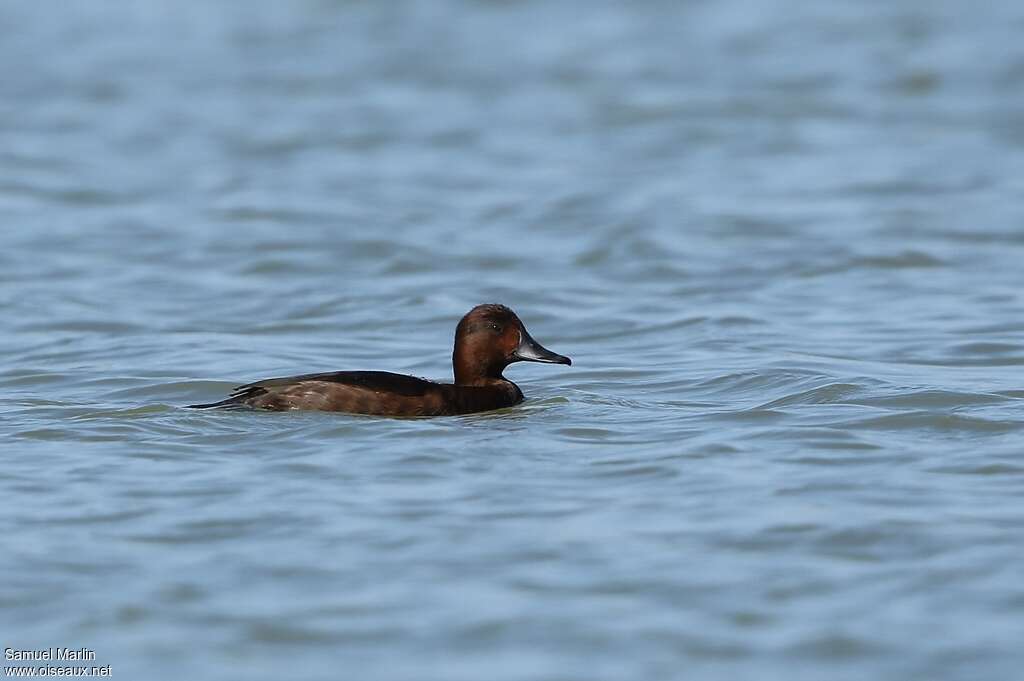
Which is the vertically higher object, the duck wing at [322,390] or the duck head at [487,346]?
the duck head at [487,346]

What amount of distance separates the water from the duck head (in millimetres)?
313

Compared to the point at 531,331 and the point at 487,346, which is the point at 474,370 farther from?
the point at 531,331

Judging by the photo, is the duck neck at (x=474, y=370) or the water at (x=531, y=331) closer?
the water at (x=531, y=331)

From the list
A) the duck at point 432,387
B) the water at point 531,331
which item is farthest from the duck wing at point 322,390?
the water at point 531,331

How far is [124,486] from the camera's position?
6.92 m

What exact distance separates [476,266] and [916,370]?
467 centimetres

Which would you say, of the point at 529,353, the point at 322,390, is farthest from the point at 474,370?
the point at 322,390

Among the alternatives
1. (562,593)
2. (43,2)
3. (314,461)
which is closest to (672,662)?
(562,593)

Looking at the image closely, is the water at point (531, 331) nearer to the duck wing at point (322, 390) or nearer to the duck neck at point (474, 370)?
the duck wing at point (322, 390)

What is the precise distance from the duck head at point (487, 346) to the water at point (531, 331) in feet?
1.03

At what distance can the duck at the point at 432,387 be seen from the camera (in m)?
8.02

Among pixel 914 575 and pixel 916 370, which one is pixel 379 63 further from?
Result: pixel 914 575

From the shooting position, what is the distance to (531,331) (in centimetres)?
1144

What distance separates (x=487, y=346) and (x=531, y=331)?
2769 mm
